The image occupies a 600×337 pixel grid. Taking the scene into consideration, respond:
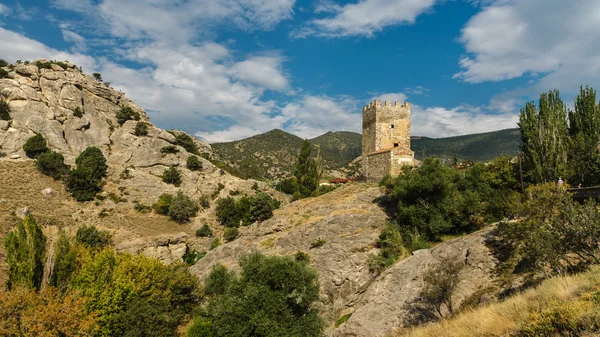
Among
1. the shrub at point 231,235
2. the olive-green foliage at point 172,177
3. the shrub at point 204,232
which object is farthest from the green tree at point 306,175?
the olive-green foliage at point 172,177

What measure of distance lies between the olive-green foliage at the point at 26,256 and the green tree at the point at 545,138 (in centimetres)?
4073

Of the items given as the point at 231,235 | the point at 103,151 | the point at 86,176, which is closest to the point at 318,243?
the point at 231,235

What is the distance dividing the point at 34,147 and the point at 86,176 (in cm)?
1261

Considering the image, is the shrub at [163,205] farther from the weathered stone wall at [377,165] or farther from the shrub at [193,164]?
the weathered stone wall at [377,165]

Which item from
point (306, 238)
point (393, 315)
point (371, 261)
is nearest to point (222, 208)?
point (306, 238)

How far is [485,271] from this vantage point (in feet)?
67.9

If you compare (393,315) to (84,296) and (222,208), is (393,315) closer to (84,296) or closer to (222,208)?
(84,296)

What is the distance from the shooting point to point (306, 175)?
51.0 m

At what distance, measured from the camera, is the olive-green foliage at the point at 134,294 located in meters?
23.0

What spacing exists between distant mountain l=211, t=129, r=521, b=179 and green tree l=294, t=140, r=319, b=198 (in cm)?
6270

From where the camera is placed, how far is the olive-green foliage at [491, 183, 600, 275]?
1308 centimetres

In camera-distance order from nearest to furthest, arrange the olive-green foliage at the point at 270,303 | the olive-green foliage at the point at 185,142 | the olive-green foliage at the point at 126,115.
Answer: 1. the olive-green foliage at the point at 270,303
2. the olive-green foliage at the point at 126,115
3. the olive-green foliage at the point at 185,142

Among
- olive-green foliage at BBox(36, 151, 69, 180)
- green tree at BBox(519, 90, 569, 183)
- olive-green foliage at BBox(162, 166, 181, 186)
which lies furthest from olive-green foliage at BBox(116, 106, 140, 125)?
green tree at BBox(519, 90, 569, 183)

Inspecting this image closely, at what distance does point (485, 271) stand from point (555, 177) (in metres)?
13.7
